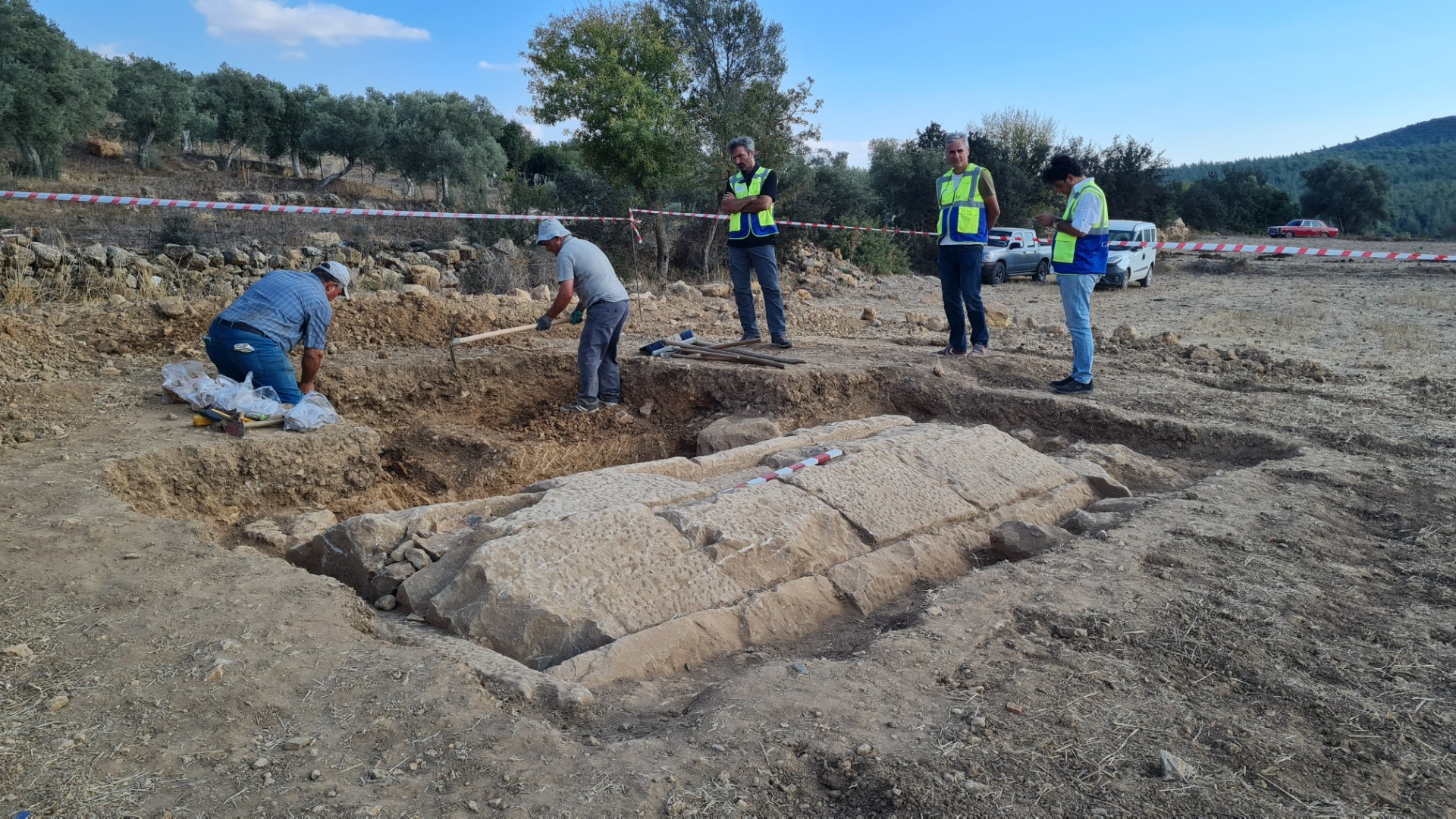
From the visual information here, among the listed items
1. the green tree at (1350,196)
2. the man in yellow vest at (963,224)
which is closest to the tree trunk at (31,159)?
the man in yellow vest at (963,224)

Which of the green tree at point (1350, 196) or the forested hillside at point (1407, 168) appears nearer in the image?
the green tree at point (1350, 196)

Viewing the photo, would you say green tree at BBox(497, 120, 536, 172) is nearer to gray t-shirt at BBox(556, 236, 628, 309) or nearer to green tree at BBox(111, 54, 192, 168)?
green tree at BBox(111, 54, 192, 168)

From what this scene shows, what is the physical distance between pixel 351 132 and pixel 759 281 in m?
25.1

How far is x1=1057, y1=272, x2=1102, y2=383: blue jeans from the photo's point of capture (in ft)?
20.9

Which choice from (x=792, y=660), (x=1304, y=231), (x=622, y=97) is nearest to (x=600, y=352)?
(x=792, y=660)

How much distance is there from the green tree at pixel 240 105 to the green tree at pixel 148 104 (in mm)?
1388

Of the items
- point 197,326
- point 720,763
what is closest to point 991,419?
point 720,763

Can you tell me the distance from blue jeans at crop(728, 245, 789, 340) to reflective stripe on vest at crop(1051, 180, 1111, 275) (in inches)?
90.1

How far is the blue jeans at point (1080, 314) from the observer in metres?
6.36

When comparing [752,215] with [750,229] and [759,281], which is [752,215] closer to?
[750,229]

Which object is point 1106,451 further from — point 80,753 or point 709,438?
point 80,753

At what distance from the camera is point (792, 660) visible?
309cm

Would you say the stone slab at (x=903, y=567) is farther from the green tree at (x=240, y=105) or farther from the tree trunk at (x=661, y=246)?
the green tree at (x=240, y=105)

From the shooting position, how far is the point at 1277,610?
3195 mm
